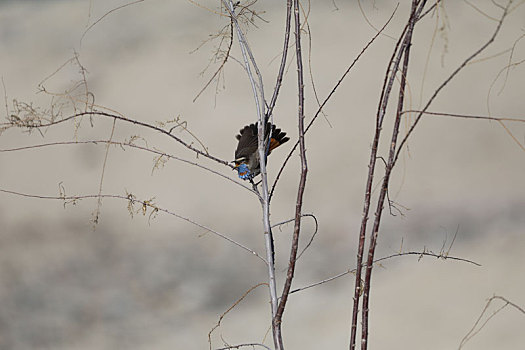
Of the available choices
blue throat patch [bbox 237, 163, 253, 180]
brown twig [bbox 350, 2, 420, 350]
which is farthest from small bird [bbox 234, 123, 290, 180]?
brown twig [bbox 350, 2, 420, 350]

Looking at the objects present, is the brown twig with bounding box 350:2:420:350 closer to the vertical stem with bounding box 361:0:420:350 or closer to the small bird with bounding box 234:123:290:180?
the vertical stem with bounding box 361:0:420:350

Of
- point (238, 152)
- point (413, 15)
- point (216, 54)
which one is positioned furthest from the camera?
point (238, 152)

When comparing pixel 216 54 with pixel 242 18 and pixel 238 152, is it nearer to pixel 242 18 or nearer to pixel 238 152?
pixel 242 18

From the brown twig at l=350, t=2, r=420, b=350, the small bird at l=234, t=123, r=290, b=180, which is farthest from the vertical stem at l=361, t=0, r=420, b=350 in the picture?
the small bird at l=234, t=123, r=290, b=180

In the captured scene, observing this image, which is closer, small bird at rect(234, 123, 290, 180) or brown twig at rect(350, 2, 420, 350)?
brown twig at rect(350, 2, 420, 350)

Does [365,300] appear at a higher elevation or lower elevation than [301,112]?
lower

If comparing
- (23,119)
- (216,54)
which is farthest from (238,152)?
(23,119)

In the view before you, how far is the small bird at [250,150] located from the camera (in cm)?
73

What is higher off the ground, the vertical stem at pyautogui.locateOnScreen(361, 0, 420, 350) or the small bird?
the small bird

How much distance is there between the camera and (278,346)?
54 centimetres

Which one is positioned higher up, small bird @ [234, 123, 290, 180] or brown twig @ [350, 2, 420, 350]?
small bird @ [234, 123, 290, 180]

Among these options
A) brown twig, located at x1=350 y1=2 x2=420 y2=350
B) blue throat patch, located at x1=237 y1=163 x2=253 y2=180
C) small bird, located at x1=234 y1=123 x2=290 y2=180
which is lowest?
brown twig, located at x1=350 y1=2 x2=420 y2=350

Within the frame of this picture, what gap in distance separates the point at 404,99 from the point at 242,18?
197mm

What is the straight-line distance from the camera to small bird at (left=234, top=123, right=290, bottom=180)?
73cm
